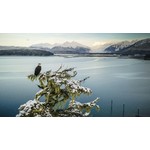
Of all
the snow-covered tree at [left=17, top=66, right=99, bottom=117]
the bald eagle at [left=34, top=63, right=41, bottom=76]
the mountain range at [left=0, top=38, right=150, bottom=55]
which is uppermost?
the mountain range at [left=0, top=38, right=150, bottom=55]

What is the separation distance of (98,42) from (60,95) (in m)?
0.76

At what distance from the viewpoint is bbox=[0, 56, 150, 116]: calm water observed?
378 centimetres

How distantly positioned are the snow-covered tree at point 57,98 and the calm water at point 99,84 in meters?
0.06

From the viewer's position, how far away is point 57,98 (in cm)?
373

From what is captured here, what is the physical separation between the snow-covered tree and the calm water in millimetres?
64

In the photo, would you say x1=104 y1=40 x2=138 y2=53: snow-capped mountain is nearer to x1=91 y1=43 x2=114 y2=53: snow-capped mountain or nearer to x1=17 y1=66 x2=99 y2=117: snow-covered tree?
x1=91 y1=43 x2=114 y2=53: snow-capped mountain

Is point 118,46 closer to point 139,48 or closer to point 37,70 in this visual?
point 139,48

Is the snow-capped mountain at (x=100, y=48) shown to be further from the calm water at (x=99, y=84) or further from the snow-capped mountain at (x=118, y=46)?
the calm water at (x=99, y=84)

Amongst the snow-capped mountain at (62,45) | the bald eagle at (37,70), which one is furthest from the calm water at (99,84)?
the snow-capped mountain at (62,45)

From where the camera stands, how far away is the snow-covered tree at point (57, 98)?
372 cm

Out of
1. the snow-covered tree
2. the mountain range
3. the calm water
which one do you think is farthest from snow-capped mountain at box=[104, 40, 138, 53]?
the snow-covered tree
